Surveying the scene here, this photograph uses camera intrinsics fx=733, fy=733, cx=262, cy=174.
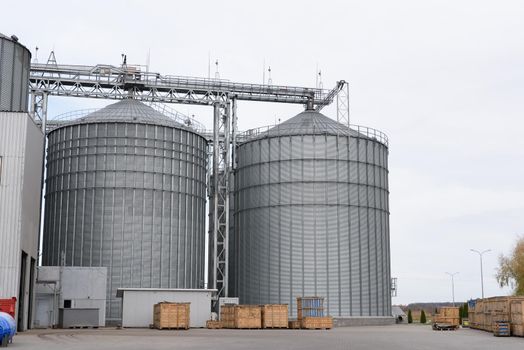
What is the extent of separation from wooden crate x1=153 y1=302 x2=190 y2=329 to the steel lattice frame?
11502 millimetres

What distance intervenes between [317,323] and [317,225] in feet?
34.1

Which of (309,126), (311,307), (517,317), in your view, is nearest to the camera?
(517,317)

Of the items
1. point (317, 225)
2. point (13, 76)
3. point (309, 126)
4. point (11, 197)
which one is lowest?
point (11, 197)

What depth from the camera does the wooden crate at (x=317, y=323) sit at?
5294cm

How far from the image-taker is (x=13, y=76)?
49.6 meters

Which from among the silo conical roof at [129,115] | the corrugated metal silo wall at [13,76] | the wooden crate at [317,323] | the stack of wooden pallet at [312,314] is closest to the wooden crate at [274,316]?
the stack of wooden pallet at [312,314]

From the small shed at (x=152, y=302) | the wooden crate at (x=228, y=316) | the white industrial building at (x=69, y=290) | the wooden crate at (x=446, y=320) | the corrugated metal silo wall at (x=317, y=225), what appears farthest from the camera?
the corrugated metal silo wall at (x=317, y=225)

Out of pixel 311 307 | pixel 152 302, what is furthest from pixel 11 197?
pixel 311 307

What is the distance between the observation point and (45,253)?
62.8m

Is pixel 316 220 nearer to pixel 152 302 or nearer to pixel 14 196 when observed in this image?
pixel 152 302

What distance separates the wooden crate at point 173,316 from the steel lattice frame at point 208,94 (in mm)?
11502

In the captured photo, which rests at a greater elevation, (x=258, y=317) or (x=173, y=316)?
(x=173, y=316)

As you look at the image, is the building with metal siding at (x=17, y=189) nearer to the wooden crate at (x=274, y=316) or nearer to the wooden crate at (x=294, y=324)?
the wooden crate at (x=274, y=316)

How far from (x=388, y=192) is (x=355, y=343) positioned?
116ft
